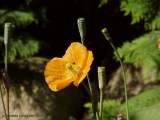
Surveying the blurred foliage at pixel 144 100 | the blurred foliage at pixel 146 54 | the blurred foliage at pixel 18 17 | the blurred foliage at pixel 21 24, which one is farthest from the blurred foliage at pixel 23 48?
the blurred foliage at pixel 144 100

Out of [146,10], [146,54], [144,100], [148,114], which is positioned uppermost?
[146,10]

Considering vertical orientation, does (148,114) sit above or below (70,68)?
below

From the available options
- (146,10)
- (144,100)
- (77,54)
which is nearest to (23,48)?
(146,10)

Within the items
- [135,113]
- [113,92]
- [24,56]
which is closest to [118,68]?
[113,92]

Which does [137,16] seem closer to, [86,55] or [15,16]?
[15,16]

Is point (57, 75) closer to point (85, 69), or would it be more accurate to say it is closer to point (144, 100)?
point (85, 69)
